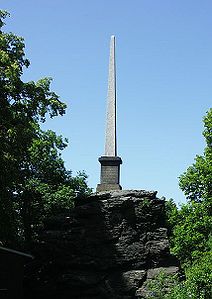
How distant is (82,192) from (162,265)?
19.5m

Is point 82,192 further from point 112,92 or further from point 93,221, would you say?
point 93,221

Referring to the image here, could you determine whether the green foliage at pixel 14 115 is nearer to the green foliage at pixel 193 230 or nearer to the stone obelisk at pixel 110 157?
the stone obelisk at pixel 110 157

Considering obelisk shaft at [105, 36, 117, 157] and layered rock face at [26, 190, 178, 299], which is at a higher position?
obelisk shaft at [105, 36, 117, 157]

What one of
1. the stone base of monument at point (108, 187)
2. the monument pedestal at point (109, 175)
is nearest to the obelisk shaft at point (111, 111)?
the monument pedestal at point (109, 175)

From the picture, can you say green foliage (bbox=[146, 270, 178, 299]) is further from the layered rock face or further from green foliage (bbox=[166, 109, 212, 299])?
green foliage (bbox=[166, 109, 212, 299])

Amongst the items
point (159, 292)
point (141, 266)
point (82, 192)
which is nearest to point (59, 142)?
point (82, 192)

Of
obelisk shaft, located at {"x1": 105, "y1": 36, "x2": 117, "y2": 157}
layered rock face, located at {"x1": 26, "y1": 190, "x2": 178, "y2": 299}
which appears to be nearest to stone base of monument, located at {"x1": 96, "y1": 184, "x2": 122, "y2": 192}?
obelisk shaft, located at {"x1": 105, "y1": 36, "x2": 117, "y2": 157}

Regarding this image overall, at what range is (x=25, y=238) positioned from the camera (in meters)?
35.2

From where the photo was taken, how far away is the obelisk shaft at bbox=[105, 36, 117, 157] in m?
33.5

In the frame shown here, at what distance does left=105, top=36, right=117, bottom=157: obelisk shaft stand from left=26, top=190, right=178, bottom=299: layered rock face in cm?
623

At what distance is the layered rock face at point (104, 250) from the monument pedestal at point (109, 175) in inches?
184

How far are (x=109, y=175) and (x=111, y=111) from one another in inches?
197

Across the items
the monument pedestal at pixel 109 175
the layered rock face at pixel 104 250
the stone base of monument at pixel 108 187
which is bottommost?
the layered rock face at pixel 104 250

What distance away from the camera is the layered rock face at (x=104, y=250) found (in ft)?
81.8
